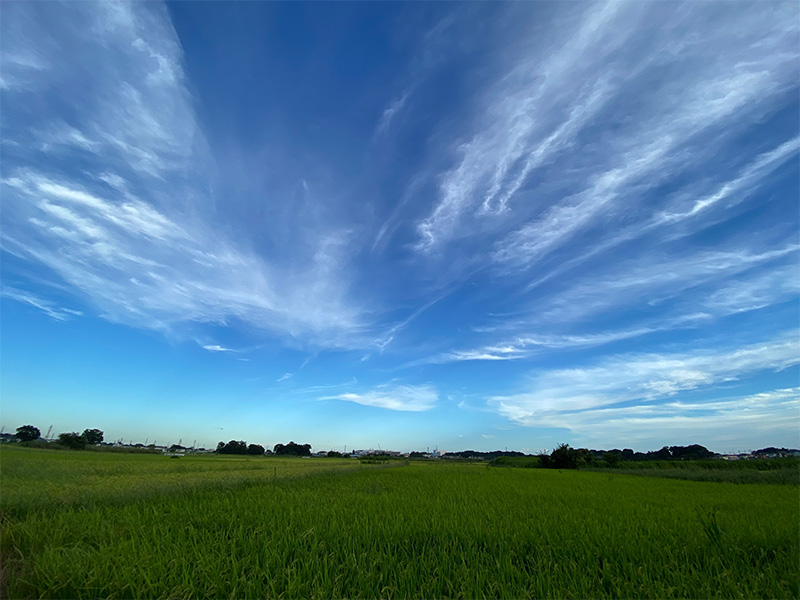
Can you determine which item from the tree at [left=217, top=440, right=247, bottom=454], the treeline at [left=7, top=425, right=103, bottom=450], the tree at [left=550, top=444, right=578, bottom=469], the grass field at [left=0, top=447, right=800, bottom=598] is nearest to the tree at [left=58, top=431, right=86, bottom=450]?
the treeline at [left=7, top=425, right=103, bottom=450]

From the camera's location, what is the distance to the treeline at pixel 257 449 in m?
87.2

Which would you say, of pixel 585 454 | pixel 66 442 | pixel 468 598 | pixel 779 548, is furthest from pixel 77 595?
pixel 585 454

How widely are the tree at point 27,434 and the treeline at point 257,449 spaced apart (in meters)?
73.5

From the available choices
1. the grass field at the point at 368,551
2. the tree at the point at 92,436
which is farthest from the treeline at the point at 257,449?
the grass field at the point at 368,551

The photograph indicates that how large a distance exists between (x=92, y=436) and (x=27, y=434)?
1369 cm

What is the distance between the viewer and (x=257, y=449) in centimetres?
9206

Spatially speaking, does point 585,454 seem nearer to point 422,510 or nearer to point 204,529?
point 422,510

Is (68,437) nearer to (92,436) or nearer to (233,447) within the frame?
(92,436)

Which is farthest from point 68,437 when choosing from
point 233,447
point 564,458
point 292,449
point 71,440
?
point 292,449

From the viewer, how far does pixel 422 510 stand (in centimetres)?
639

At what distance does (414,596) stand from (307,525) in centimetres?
241

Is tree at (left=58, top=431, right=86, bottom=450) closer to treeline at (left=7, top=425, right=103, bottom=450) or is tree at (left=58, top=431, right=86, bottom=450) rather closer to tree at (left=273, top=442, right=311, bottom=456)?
treeline at (left=7, top=425, right=103, bottom=450)

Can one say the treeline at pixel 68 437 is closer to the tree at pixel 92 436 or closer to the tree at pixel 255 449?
the tree at pixel 92 436

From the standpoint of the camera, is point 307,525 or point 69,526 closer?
point 69,526
